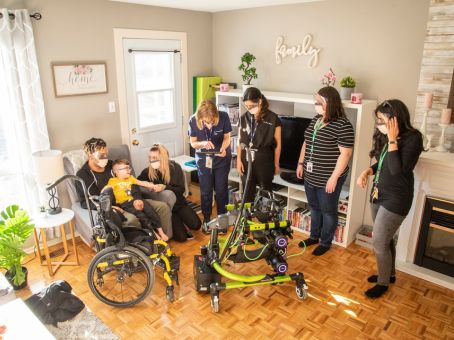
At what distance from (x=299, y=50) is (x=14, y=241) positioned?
3.05 metres

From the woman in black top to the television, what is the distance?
0.94 ft

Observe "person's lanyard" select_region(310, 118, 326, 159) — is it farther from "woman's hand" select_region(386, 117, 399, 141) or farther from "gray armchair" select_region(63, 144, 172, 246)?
"gray armchair" select_region(63, 144, 172, 246)

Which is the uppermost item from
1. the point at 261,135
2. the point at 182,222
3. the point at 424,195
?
the point at 261,135

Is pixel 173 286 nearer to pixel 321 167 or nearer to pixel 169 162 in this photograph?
pixel 169 162

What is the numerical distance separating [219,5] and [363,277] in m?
2.97

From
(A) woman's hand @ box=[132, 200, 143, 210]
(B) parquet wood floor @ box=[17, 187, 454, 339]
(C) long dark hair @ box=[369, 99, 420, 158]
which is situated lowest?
(B) parquet wood floor @ box=[17, 187, 454, 339]

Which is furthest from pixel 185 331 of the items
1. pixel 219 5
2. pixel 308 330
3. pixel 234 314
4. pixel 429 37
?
pixel 219 5

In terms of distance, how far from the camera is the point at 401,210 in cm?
249

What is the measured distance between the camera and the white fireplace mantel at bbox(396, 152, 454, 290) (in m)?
2.75

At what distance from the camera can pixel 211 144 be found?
3.48 metres

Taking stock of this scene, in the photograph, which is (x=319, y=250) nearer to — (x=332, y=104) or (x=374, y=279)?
(x=374, y=279)

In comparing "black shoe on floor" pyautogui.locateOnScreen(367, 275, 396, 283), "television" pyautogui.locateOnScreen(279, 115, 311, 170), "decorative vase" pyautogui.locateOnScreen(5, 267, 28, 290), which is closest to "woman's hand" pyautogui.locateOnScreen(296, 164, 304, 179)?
"television" pyautogui.locateOnScreen(279, 115, 311, 170)

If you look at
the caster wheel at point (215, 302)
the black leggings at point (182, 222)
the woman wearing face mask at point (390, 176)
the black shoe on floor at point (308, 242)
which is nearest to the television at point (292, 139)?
the black shoe on floor at point (308, 242)

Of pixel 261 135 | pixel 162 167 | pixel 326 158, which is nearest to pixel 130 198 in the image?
pixel 162 167
